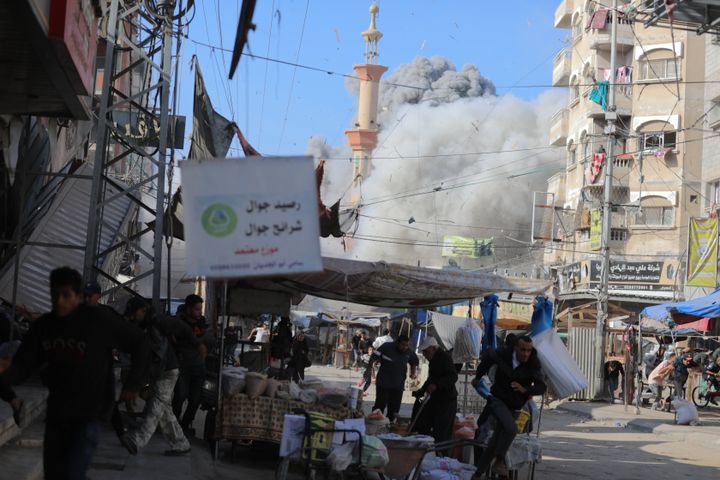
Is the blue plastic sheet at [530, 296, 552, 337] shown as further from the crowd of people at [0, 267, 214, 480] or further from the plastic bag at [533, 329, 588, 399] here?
the crowd of people at [0, 267, 214, 480]

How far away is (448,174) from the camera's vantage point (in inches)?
4060

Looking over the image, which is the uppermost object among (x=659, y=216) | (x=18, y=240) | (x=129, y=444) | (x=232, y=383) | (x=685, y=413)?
(x=659, y=216)

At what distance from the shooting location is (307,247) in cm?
583

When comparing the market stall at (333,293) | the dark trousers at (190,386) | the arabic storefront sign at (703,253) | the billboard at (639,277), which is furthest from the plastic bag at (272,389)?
the billboard at (639,277)

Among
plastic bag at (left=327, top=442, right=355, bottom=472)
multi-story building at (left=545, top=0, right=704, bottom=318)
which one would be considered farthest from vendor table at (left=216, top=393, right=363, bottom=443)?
multi-story building at (left=545, top=0, right=704, bottom=318)

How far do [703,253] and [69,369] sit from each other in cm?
2548

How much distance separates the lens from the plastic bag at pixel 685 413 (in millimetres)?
21312

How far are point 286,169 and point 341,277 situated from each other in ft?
25.7

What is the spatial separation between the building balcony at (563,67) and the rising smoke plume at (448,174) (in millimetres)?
24144

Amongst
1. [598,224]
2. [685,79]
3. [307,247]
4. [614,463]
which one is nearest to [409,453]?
[307,247]

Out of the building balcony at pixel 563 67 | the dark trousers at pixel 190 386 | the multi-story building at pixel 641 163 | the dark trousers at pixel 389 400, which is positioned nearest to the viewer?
the dark trousers at pixel 190 386

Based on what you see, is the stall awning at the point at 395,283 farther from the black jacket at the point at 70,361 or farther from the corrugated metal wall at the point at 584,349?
the corrugated metal wall at the point at 584,349

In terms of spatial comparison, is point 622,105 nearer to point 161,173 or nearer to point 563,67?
point 563,67

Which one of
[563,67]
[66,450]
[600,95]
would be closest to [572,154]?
[563,67]
